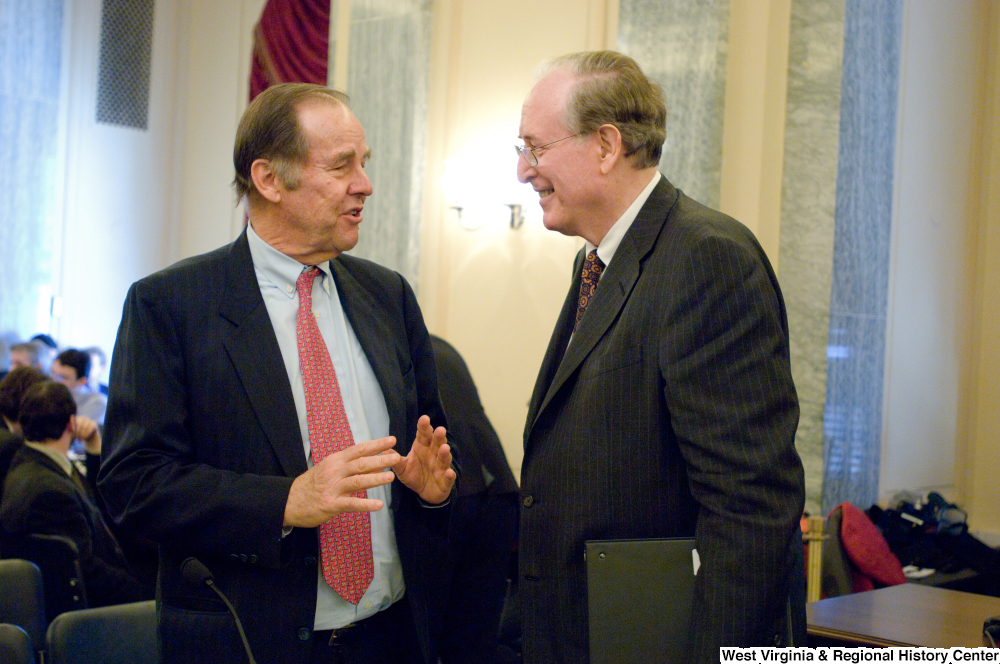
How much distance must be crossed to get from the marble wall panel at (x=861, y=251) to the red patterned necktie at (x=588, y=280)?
278 cm

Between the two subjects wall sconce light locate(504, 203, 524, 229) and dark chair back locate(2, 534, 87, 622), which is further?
wall sconce light locate(504, 203, 524, 229)

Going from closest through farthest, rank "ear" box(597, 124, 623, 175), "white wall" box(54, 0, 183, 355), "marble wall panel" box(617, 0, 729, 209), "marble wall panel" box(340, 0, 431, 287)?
"ear" box(597, 124, 623, 175)
"marble wall panel" box(617, 0, 729, 209)
"marble wall panel" box(340, 0, 431, 287)
"white wall" box(54, 0, 183, 355)

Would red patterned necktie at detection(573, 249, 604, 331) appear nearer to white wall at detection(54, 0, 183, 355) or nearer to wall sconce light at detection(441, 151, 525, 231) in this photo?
wall sconce light at detection(441, 151, 525, 231)

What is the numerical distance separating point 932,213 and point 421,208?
3.14 metres

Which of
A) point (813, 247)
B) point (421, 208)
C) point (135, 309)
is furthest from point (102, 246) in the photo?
point (135, 309)

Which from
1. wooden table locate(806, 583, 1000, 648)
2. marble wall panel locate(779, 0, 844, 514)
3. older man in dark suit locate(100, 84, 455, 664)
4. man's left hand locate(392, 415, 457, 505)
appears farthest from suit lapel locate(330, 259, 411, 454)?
marble wall panel locate(779, 0, 844, 514)

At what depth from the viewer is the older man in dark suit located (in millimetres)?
1534

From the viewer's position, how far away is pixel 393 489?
1756 millimetres

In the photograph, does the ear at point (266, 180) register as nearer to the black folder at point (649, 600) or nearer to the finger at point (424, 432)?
the finger at point (424, 432)

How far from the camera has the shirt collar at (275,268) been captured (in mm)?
1774

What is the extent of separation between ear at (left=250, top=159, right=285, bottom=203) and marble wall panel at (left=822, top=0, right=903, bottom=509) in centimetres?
314

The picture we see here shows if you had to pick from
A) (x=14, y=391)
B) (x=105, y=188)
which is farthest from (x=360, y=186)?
(x=105, y=188)

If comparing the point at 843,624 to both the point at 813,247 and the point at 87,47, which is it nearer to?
the point at 813,247

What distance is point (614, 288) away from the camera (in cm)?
163
